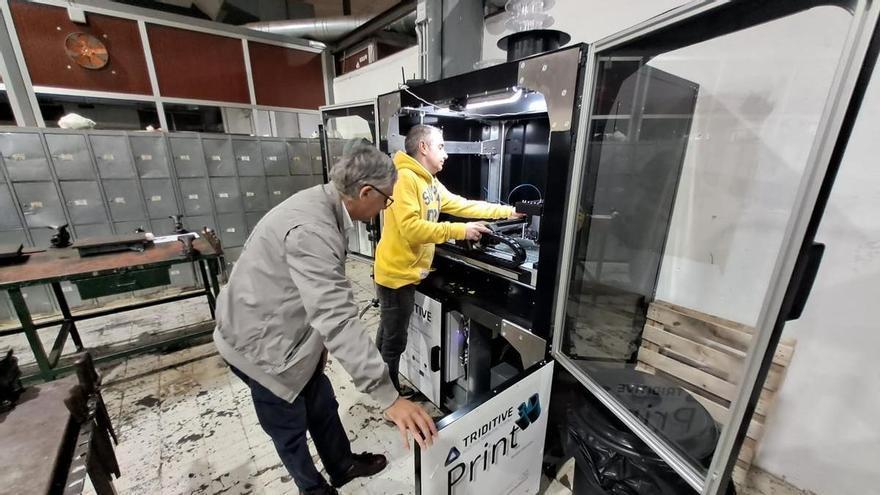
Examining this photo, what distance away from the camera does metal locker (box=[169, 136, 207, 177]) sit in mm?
3578

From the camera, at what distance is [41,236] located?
3.13 meters

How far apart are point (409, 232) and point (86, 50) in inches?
179

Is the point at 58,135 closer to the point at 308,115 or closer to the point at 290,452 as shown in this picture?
the point at 308,115

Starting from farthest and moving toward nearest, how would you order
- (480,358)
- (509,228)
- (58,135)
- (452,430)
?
(58,135)
(509,228)
(480,358)
(452,430)

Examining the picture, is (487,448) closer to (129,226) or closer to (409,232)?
(409,232)

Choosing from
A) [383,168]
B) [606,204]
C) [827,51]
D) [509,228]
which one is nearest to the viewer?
[383,168]

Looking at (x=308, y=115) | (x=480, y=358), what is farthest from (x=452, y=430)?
(x=308, y=115)

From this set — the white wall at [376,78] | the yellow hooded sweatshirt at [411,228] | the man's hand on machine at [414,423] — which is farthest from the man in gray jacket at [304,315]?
the white wall at [376,78]

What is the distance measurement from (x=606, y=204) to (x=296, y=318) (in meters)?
1.24

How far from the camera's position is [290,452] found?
4.11ft

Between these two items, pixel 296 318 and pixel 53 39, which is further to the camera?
pixel 53 39

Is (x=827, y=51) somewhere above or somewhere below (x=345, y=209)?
above

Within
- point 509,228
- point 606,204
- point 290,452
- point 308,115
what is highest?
point 308,115

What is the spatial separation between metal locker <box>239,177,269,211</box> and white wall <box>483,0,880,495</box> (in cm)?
393
